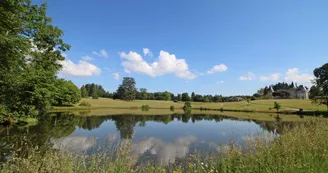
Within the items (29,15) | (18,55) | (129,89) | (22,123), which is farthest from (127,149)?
(129,89)

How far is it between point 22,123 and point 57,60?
1525cm

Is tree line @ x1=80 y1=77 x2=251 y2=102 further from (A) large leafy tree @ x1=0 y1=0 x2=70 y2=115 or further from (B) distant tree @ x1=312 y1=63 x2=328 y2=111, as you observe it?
(A) large leafy tree @ x1=0 y1=0 x2=70 y2=115

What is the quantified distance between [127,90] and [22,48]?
93189mm

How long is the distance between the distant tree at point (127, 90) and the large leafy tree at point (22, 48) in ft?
283

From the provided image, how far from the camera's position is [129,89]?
10181cm

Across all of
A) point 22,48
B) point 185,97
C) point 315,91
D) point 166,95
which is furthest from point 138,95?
point 22,48

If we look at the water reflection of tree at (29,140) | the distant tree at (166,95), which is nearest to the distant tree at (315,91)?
the water reflection of tree at (29,140)

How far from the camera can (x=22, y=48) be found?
23.3ft

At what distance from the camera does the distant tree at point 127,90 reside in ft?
323

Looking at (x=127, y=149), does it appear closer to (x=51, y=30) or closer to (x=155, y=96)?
(x=51, y=30)

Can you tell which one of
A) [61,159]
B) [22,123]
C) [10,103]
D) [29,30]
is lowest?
[22,123]

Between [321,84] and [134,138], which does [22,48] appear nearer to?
[134,138]

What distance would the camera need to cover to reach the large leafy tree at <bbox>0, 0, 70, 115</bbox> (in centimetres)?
702

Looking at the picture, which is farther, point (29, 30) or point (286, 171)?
point (29, 30)
